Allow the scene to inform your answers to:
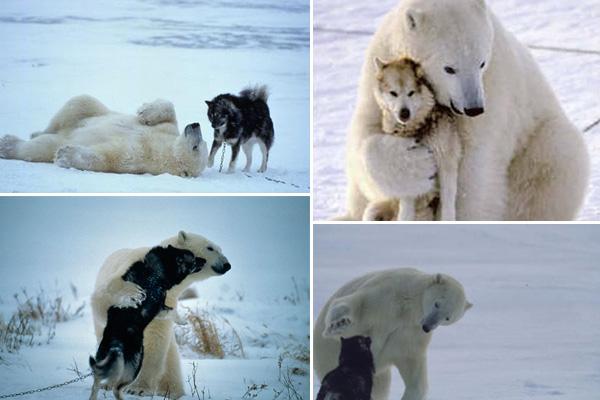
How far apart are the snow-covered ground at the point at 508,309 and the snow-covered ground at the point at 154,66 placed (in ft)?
1.05

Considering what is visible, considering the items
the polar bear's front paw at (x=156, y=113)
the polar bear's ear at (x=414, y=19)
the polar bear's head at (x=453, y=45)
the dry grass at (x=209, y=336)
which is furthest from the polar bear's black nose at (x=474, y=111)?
the dry grass at (x=209, y=336)

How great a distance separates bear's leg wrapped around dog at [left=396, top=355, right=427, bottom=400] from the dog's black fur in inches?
3.8

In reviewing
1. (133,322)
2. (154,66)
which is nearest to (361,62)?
(154,66)

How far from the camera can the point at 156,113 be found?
11.8 feet

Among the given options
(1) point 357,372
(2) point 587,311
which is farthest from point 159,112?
(2) point 587,311

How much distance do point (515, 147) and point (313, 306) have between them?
34.1 inches

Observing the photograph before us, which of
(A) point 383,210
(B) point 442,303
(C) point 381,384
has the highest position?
(A) point 383,210

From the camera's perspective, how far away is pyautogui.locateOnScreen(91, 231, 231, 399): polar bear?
3.59 m

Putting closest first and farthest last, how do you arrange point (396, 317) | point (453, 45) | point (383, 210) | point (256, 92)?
1. point (453, 45)
2. point (383, 210)
3. point (396, 317)
4. point (256, 92)

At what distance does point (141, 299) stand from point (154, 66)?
2.36 ft

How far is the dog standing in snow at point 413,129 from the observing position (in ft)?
10.2

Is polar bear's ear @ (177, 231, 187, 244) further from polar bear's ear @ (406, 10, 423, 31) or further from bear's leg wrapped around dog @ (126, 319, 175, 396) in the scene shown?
polar bear's ear @ (406, 10, 423, 31)

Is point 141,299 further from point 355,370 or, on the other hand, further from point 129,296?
point 355,370

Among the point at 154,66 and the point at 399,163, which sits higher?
the point at 154,66
